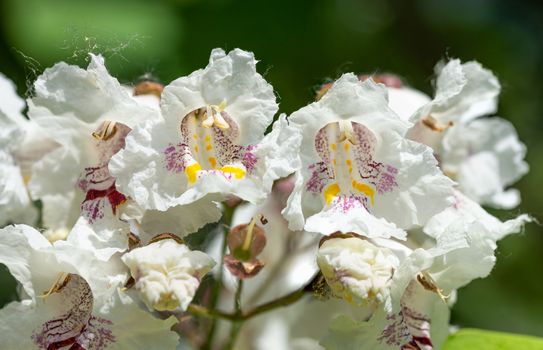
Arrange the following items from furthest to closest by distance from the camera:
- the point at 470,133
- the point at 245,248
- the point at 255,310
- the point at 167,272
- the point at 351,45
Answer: the point at 351,45 < the point at 470,133 < the point at 255,310 < the point at 245,248 < the point at 167,272

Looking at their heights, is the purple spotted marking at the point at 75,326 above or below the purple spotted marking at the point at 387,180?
below

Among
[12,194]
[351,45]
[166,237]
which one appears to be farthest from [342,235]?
[351,45]

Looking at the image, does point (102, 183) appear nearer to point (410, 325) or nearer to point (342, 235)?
point (342, 235)

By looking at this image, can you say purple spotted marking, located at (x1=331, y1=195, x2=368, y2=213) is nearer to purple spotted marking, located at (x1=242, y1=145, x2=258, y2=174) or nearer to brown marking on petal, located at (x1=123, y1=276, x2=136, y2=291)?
purple spotted marking, located at (x1=242, y1=145, x2=258, y2=174)

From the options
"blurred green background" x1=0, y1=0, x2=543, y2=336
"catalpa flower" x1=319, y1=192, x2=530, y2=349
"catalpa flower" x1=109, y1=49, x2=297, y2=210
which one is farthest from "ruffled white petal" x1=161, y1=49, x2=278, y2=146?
"blurred green background" x1=0, y1=0, x2=543, y2=336

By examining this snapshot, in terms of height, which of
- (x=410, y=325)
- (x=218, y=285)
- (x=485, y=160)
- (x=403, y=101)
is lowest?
(x=218, y=285)

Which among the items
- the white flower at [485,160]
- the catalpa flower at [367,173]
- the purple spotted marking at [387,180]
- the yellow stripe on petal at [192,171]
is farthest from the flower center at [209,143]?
the white flower at [485,160]

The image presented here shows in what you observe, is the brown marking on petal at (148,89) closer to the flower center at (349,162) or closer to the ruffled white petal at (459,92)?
the flower center at (349,162)
